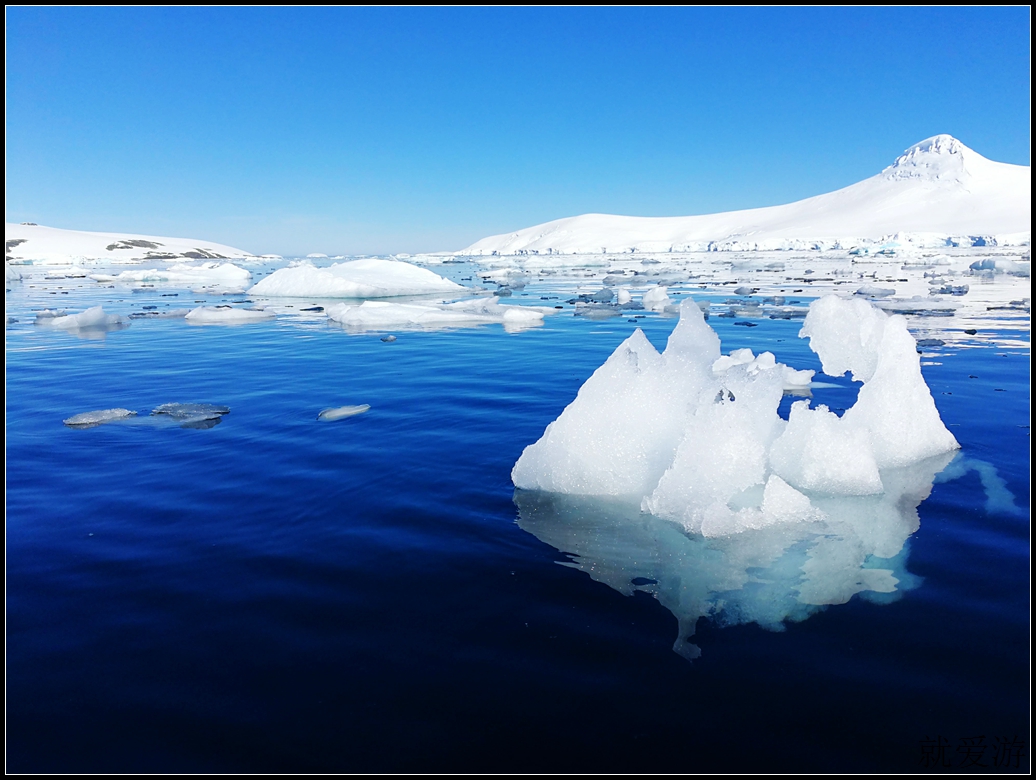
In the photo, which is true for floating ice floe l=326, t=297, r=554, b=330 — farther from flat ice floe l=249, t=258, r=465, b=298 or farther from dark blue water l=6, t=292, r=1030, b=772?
dark blue water l=6, t=292, r=1030, b=772

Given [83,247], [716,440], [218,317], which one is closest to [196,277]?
[218,317]

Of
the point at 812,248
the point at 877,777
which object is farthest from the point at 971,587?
the point at 812,248

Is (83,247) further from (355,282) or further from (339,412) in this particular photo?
(339,412)

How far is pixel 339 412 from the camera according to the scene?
6.13m

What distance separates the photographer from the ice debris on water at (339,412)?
19.9 feet

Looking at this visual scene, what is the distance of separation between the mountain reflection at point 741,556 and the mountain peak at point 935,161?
123 m

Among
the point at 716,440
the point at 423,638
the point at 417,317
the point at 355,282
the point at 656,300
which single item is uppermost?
the point at 355,282

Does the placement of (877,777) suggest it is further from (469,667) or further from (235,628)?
(235,628)

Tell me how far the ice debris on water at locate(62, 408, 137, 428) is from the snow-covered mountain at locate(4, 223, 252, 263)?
6893 centimetres

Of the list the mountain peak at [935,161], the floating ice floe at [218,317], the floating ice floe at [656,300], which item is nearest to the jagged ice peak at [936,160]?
the mountain peak at [935,161]

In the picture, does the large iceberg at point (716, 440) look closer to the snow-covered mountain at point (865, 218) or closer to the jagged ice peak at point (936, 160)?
the snow-covered mountain at point (865, 218)

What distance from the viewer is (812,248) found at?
226 ft

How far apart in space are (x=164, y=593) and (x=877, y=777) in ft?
10.6

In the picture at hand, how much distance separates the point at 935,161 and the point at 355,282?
Result: 122945 mm
